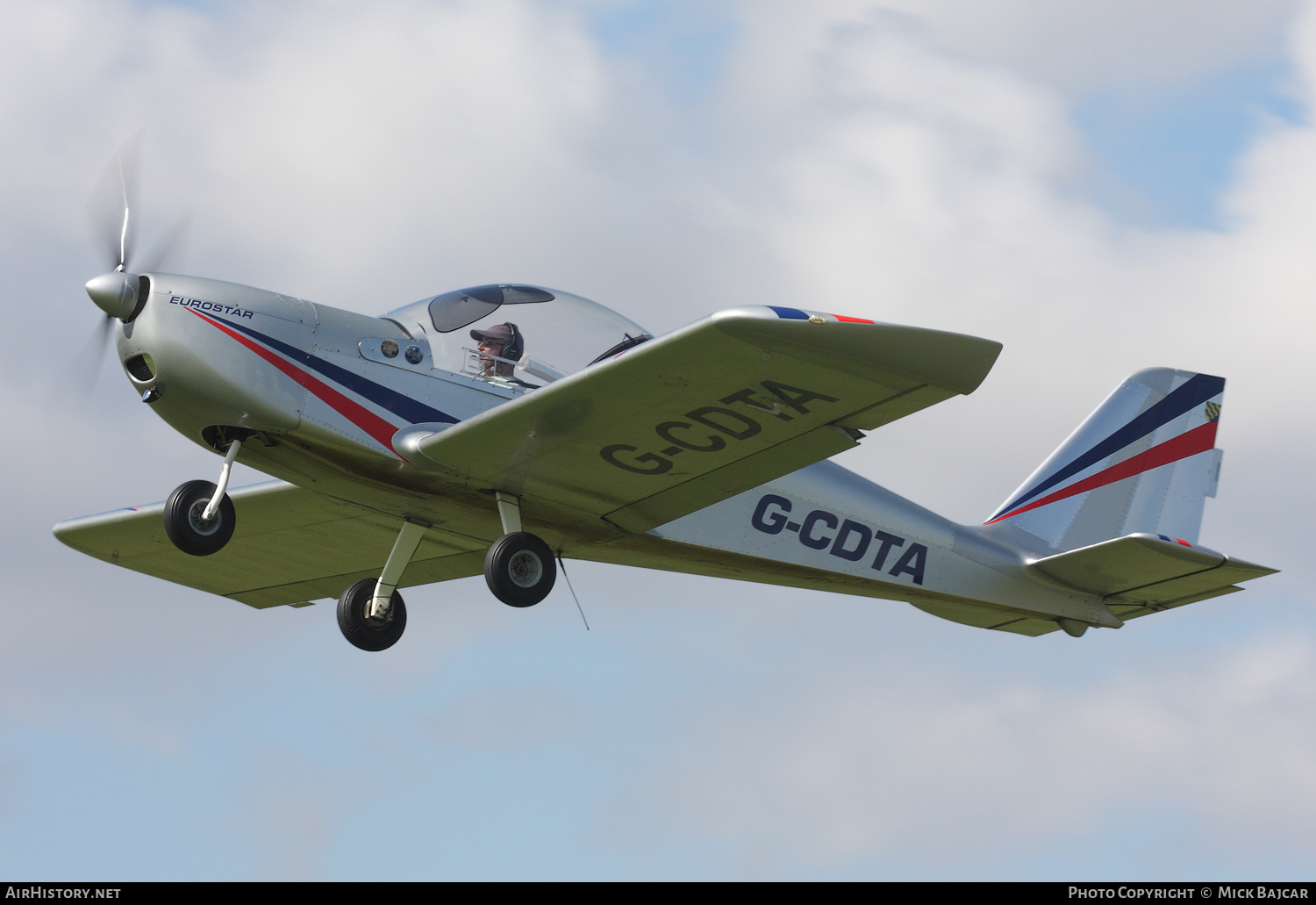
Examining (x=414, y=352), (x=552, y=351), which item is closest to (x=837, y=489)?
(x=552, y=351)

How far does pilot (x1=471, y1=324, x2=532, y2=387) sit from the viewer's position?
10.8 m

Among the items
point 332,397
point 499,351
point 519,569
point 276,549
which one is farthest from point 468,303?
point 276,549

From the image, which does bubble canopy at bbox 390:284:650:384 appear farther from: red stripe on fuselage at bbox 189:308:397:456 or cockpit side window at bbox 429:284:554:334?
red stripe on fuselage at bbox 189:308:397:456

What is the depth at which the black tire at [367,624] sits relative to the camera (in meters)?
11.7

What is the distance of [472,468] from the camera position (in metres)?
10.6

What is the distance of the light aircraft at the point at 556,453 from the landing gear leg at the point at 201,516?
0.05ft

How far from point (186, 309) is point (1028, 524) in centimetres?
775

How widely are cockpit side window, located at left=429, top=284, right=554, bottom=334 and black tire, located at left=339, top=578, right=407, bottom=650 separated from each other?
7.20ft

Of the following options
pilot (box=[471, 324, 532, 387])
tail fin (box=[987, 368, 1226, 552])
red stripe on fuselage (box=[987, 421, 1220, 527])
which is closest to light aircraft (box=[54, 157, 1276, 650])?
pilot (box=[471, 324, 532, 387])

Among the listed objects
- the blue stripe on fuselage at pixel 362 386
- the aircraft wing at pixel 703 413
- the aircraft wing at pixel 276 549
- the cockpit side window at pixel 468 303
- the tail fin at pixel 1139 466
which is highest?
the tail fin at pixel 1139 466

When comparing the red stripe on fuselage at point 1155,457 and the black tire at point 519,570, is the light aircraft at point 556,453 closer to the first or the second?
the black tire at point 519,570

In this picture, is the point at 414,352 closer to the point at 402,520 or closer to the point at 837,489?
the point at 402,520

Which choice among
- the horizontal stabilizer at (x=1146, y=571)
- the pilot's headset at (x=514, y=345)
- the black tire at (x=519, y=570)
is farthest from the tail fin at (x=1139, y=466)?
the pilot's headset at (x=514, y=345)

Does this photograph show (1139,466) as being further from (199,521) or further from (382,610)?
(199,521)
